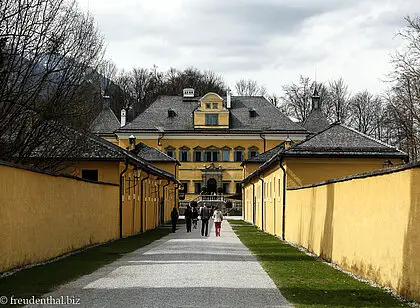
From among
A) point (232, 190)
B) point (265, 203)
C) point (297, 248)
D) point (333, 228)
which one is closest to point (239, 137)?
point (232, 190)

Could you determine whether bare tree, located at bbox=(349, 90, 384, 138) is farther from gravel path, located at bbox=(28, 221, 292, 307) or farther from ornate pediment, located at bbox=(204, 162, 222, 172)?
gravel path, located at bbox=(28, 221, 292, 307)

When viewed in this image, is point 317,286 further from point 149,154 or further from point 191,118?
point 191,118

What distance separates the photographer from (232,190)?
88000 millimetres

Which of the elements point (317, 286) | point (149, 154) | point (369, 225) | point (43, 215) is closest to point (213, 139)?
point (149, 154)

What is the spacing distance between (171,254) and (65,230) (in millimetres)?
3121

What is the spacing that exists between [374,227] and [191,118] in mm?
75816

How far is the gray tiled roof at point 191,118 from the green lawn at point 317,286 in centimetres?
6743

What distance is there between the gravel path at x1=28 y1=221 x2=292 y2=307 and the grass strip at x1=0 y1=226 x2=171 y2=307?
12.3 inches

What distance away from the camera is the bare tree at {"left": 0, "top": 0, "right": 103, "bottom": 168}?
68.9ft

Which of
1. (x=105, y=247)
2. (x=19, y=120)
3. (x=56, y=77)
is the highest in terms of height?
(x=56, y=77)

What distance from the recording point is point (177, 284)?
1349 centimetres

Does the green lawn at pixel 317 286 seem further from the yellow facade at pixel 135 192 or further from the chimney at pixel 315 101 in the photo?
the chimney at pixel 315 101

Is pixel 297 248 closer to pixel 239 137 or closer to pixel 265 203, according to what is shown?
pixel 265 203

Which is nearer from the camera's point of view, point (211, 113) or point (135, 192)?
point (135, 192)
